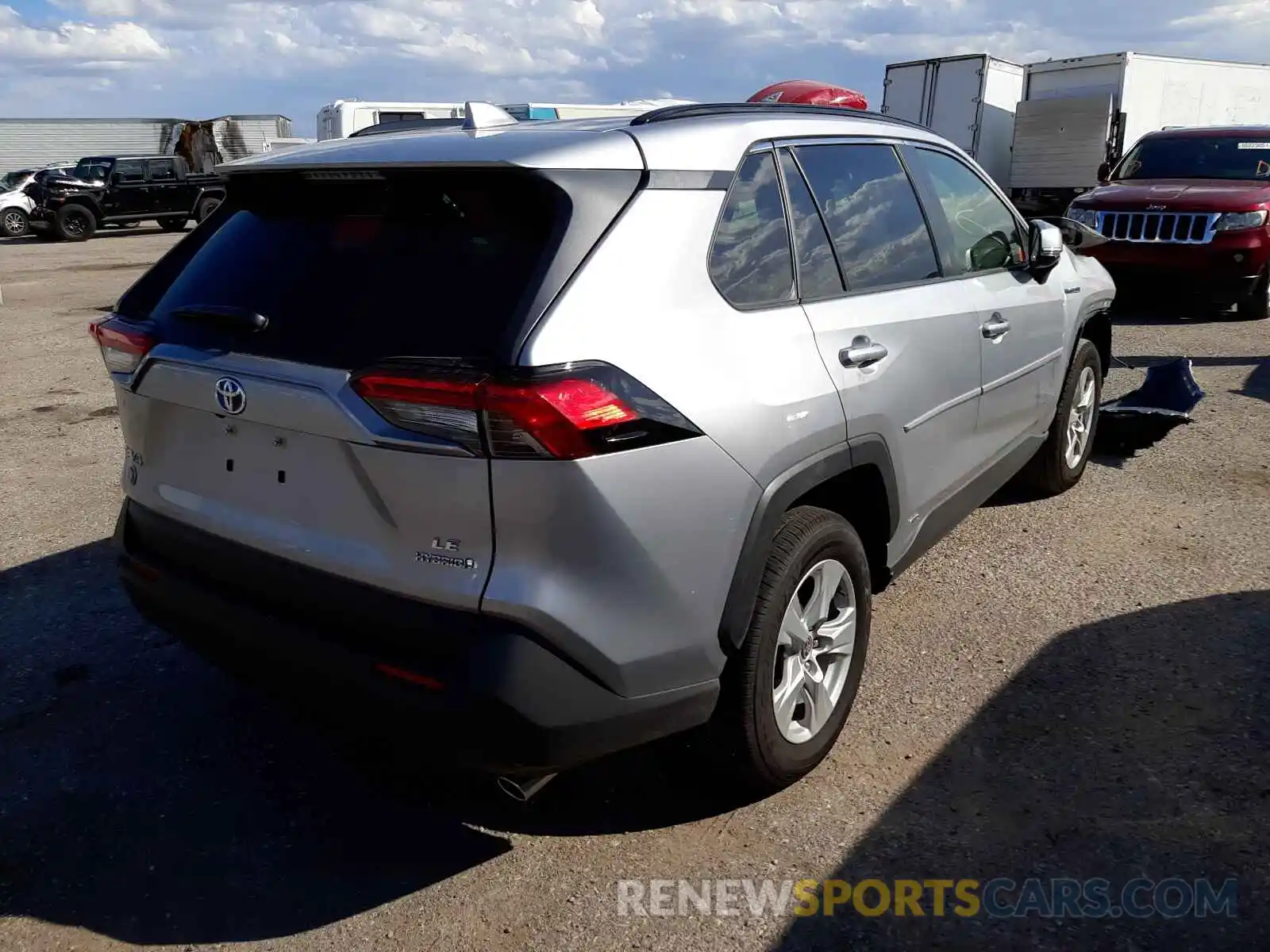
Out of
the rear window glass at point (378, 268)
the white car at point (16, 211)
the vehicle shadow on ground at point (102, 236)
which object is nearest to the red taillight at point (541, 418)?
the rear window glass at point (378, 268)

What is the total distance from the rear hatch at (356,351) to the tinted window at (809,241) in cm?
70

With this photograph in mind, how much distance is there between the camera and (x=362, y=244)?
2410 mm

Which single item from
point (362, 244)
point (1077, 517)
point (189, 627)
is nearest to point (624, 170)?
point (362, 244)

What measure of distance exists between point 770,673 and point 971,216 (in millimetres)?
2252

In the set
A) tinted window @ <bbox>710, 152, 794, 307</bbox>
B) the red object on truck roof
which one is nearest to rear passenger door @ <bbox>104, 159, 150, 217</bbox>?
the red object on truck roof

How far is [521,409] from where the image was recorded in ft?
6.59

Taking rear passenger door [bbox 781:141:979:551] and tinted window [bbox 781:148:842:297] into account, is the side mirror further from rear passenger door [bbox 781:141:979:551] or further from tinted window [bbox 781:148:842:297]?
tinted window [bbox 781:148:842:297]

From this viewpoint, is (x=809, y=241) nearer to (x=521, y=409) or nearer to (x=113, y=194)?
(x=521, y=409)

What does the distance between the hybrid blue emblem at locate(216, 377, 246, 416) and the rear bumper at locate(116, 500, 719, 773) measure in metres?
0.35

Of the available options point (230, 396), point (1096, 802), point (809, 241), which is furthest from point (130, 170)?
point (1096, 802)

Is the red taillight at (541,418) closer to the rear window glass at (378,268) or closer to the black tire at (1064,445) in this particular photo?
the rear window glass at (378,268)

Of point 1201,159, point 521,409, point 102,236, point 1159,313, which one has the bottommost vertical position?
point 102,236

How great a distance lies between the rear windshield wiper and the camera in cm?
241

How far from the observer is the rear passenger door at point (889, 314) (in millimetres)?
2861
